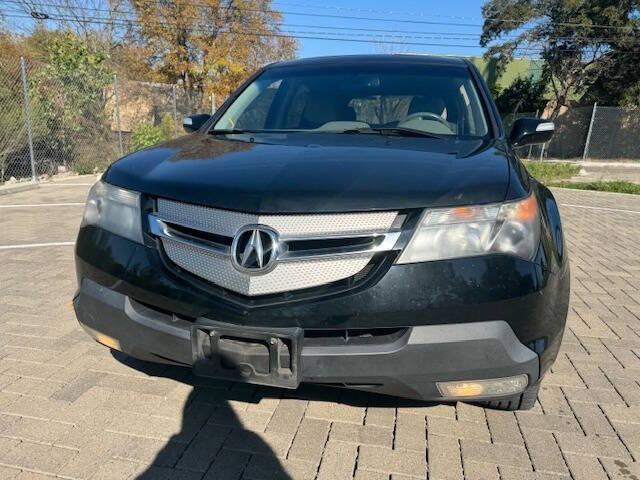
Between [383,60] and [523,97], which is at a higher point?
[383,60]

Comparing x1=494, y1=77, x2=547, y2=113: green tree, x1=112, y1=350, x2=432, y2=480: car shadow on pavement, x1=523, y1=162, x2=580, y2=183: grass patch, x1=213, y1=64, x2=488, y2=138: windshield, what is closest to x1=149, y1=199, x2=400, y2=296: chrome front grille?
x1=112, y1=350, x2=432, y2=480: car shadow on pavement

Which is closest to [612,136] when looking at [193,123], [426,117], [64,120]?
[64,120]

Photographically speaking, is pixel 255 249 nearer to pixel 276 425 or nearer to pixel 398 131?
pixel 276 425

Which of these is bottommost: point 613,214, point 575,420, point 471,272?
point 613,214

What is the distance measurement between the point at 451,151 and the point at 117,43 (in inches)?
1115

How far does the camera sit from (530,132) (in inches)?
124

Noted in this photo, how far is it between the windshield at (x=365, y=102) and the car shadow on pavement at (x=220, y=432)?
1.42 metres

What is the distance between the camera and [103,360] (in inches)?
115

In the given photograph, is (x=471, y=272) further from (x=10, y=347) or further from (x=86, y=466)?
(x=10, y=347)

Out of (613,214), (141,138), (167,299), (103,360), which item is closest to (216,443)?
(167,299)

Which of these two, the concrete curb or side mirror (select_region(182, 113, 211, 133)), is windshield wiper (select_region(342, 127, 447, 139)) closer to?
side mirror (select_region(182, 113, 211, 133))

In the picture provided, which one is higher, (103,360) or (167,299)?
(167,299)

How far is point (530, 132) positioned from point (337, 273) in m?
1.98

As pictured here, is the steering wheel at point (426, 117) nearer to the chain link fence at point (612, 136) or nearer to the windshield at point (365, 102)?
the windshield at point (365, 102)
